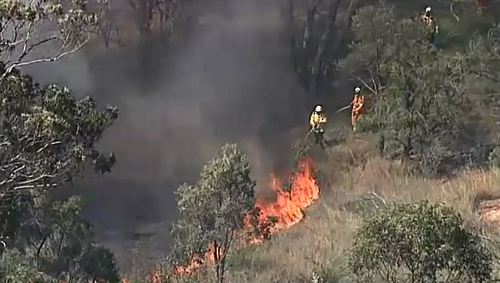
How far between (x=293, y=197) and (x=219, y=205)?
6707 mm

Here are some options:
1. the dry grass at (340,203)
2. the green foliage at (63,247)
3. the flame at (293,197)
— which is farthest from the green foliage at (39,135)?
the flame at (293,197)

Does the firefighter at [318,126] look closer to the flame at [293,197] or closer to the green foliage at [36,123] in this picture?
the flame at [293,197]

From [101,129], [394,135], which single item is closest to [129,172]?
[394,135]

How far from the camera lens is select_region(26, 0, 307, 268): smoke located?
20.2m

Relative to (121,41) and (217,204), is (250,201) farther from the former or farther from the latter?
(121,41)

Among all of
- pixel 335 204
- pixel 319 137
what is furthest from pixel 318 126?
pixel 335 204

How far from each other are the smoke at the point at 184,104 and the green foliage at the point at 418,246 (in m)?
9.64

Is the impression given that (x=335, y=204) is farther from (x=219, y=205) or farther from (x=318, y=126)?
(x=219, y=205)

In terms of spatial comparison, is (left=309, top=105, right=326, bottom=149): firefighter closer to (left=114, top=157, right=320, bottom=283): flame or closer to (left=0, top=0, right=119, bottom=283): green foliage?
(left=114, top=157, right=320, bottom=283): flame

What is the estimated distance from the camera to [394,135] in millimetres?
18781

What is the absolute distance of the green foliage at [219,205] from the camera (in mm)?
12203

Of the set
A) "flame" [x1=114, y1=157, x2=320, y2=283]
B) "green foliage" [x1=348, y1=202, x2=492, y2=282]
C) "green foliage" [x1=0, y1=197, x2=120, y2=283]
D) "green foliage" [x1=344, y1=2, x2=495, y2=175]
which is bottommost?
"green foliage" [x1=348, y1=202, x2=492, y2=282]

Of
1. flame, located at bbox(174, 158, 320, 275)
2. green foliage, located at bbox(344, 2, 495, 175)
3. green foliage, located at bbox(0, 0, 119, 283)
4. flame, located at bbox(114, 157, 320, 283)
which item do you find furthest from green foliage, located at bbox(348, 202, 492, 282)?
green foliage, located at bbox(344, 2, 495, 175)

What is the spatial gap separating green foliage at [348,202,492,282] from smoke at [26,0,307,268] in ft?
31.6
